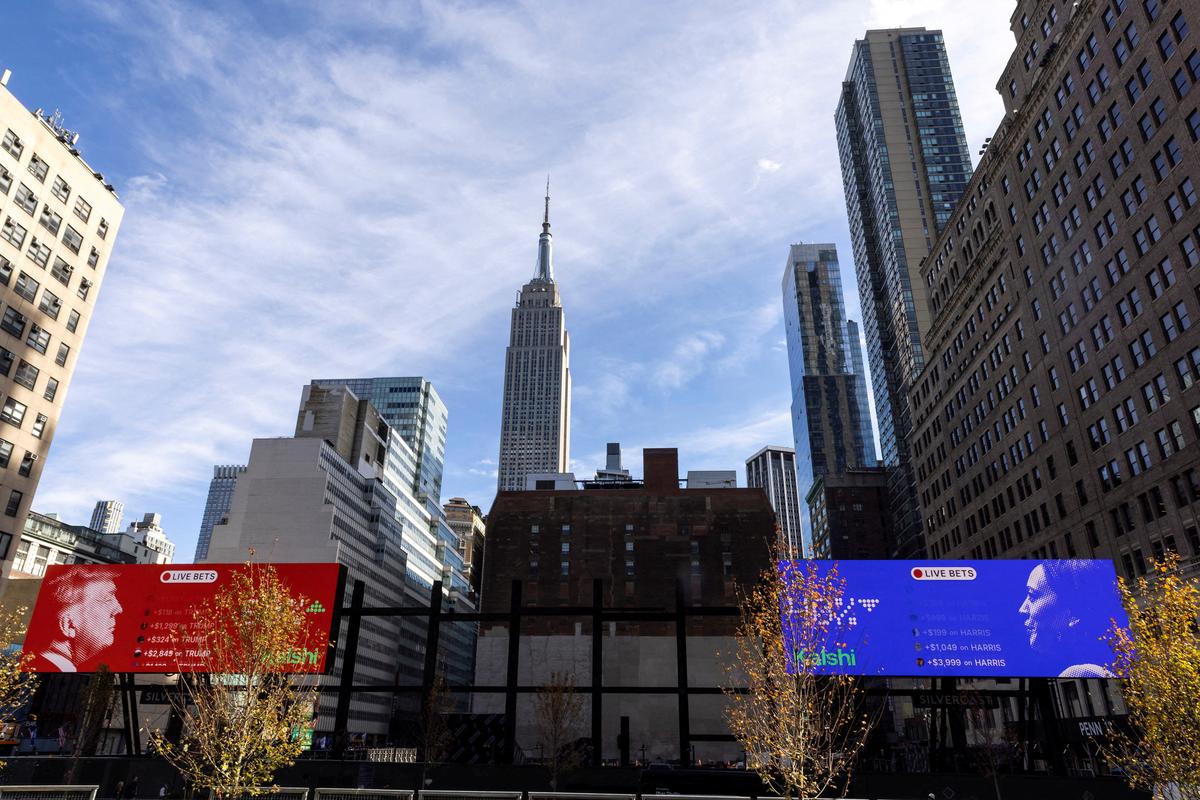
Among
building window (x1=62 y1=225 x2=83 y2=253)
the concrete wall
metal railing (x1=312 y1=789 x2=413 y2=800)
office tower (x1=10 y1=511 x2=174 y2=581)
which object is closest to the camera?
metal railing (x1=312 y1=789 x2=413 y2=800)

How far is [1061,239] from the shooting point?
60.7 m

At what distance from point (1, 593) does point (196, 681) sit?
40093 mm

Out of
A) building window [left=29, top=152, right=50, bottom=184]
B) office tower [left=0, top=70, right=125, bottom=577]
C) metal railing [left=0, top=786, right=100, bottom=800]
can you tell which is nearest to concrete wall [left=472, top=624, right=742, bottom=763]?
office tower [left=0, top=70, right=125, bottom=577]

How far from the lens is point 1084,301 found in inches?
2265

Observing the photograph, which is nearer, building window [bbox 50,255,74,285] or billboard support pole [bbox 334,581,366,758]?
billboard support pole [bbox 334,581,366,758]

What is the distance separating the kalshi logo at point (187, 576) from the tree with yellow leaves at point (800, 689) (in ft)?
74.1

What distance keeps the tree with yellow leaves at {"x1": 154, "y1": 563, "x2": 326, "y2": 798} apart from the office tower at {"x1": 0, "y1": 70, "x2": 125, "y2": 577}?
40.5 m

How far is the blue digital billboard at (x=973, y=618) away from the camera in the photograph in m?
27.8

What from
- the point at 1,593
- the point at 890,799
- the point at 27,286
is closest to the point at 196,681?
the point at 890,799

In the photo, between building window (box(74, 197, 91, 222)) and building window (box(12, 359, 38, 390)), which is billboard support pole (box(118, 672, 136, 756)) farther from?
building window (box(74, 197, 91, 222))

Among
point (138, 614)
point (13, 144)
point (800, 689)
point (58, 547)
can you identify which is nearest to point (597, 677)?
point (800, 689)

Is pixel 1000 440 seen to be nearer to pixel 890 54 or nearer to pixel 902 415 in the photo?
pixel 902 415

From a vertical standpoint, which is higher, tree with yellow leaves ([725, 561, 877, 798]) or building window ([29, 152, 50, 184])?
building window ([29, 152, 50, 184])

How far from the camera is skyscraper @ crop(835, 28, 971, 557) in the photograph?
465ft
